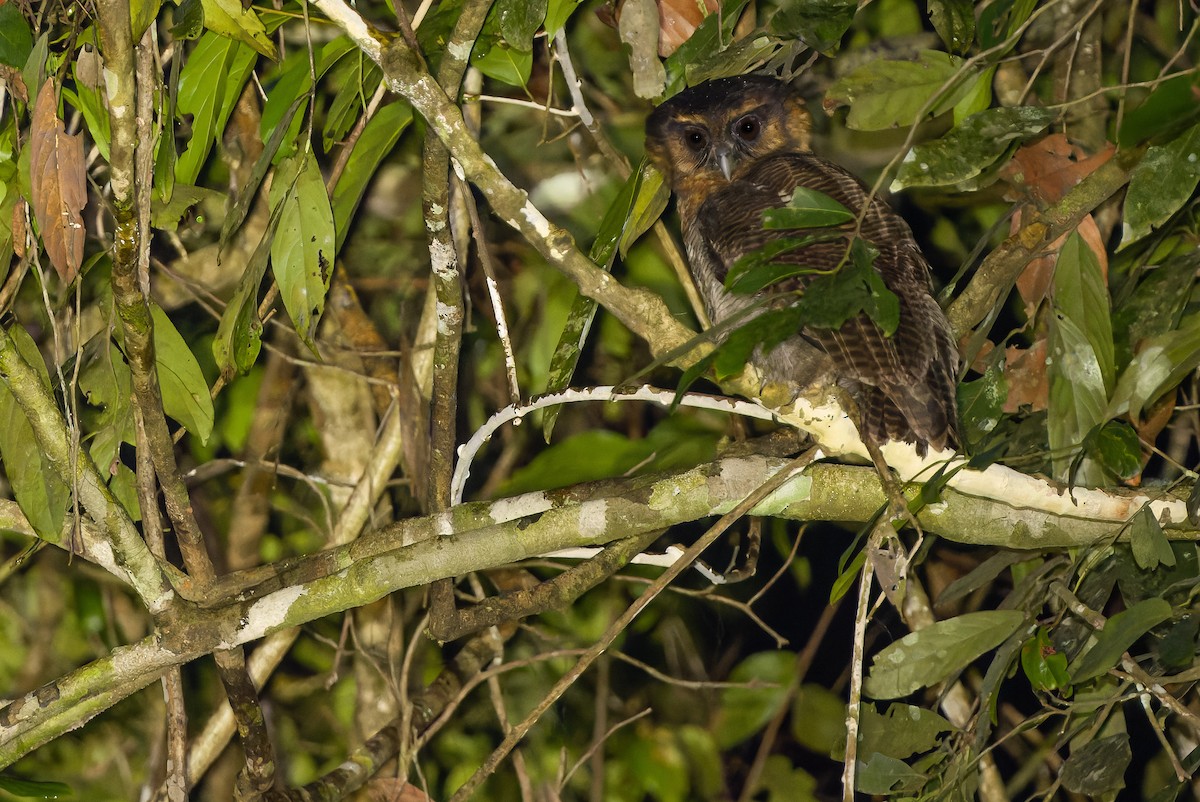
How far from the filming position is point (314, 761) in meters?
3.15

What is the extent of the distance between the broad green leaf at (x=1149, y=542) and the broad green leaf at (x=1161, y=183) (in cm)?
37

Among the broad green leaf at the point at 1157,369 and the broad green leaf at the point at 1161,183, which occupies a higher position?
the broad green leaf at the point at 1161,183

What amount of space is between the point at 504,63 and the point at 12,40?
0.81 m

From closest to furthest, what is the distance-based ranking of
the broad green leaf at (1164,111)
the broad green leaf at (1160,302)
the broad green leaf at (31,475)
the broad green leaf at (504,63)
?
1. the broad green leaf at (1164,111)
2. the broad green leaf at (31,475)
3. the broad green leaf at (1160,302)
4. the broad green leaf at (504,63)

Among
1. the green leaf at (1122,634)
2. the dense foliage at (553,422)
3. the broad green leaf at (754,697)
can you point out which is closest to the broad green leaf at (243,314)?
the dense foliage at (553,422)

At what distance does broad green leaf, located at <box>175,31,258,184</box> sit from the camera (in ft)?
5.94

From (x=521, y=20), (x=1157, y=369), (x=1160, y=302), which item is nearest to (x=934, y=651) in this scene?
(x=1157, y=369)

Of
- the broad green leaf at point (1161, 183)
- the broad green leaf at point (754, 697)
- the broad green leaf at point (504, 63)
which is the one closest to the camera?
the broad green leaf at point (1161, 183)

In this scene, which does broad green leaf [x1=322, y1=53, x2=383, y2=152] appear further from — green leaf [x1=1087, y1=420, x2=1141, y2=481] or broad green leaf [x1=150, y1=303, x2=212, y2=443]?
green leaf [x1=1087, y1=420, x2=1141, y2=481]

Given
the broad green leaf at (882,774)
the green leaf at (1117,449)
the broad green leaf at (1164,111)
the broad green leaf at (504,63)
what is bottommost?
the broad green leaf at (882,774)

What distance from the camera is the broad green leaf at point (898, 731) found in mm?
1647

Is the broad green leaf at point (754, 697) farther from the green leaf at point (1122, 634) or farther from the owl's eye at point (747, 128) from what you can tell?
the green leaf at point (1122, 634)

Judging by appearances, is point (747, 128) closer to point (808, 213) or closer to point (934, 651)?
point (808, 213)

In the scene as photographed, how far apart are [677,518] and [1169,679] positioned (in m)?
0.69
